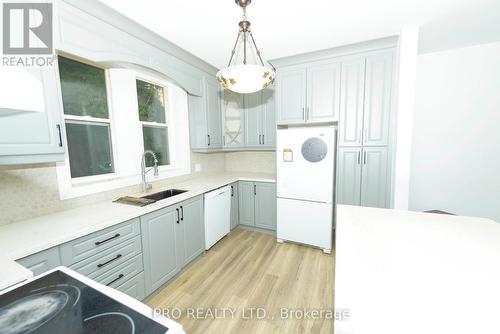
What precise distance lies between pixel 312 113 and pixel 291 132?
15.5 inches

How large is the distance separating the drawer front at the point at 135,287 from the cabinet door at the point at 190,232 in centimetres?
39

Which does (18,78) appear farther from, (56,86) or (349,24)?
(349,24)

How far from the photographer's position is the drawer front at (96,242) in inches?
46.9

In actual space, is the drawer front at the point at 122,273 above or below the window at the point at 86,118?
below

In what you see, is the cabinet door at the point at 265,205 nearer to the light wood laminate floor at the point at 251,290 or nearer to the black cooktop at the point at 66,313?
the light wood laminate floor at the point at 251,290

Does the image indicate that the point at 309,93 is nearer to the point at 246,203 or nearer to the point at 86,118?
the point at 246,203

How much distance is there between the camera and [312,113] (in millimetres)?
2551

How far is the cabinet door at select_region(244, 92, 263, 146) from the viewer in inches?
120

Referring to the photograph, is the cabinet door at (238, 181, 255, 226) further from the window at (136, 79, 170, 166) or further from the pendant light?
the pendant light

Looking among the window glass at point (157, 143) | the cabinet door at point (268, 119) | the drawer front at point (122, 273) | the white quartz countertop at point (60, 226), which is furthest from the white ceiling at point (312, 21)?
the drawer front at point (122, 273)

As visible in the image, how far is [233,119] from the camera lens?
3.21 m

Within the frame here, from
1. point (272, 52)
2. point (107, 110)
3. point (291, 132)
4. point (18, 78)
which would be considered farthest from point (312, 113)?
point (18, 78)

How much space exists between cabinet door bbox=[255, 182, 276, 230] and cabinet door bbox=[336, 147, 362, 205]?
87cm

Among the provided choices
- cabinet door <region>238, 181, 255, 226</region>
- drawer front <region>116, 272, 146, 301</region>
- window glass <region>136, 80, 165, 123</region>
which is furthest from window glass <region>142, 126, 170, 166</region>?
drawer front <region>116, 272, 146, 301</region>
